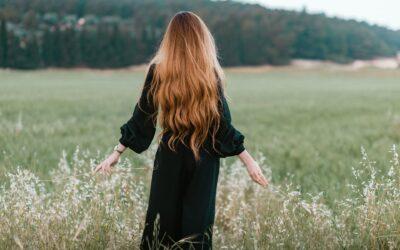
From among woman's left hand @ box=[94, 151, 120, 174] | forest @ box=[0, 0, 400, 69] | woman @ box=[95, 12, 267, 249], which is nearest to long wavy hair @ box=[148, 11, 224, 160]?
woman @ box=[95, 12, 267, 249]

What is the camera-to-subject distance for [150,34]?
10862 cm

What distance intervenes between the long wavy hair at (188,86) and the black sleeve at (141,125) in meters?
0.09

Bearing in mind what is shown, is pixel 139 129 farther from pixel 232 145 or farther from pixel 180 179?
pixel 232 145

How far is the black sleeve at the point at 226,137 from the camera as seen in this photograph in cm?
382

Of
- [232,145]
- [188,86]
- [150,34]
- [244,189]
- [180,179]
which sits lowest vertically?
[150,34]

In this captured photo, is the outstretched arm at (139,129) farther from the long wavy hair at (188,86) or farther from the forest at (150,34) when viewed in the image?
the forest at (150,34)

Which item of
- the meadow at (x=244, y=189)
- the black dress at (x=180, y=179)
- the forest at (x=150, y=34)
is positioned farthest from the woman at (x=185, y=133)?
the forest at (x=150, y=34)

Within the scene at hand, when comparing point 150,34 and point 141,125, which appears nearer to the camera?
point 141,125

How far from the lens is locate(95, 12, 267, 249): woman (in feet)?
12.5

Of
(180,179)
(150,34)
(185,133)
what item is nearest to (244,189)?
(180,179)

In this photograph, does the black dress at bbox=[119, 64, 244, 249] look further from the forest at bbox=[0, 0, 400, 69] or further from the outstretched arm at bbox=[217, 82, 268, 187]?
Result: the forest at bbox=[0, 0, 400, 69]

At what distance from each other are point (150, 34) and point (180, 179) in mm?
106580

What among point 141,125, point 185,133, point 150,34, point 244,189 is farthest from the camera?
point 150,34

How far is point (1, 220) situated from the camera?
387 centimetres
